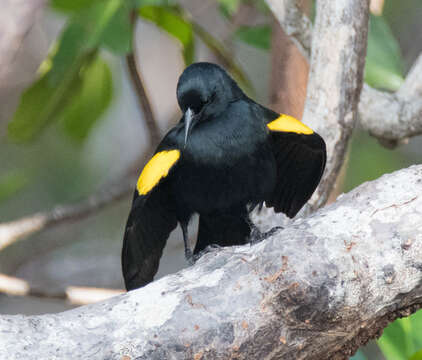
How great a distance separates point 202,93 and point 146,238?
0.55 metres

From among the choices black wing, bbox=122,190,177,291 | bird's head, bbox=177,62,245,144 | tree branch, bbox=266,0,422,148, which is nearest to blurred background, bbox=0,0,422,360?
tree branch, bbox=266,0,422,148

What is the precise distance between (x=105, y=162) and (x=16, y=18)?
4.85 meters

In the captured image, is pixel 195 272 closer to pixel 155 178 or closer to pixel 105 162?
pixel 155 178

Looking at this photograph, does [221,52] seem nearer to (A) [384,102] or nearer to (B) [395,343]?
(A) [384,102]

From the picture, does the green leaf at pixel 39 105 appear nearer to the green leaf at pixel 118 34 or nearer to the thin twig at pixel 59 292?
the green leaf at pixel 118 34

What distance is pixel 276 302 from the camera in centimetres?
158

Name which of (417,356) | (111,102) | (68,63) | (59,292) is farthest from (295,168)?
(111,102)

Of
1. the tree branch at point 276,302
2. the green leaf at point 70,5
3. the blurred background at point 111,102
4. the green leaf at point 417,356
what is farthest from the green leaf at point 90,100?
the green leaf at point 417,356

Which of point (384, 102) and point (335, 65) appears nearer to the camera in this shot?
point (335, 65)

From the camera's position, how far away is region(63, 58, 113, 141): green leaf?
308cm

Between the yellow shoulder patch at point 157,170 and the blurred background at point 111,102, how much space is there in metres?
0.41

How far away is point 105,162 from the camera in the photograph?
19.5 ft

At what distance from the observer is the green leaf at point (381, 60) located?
2430 millimetres

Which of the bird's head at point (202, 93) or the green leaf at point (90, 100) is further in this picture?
the green leaf at point (90, 100)
